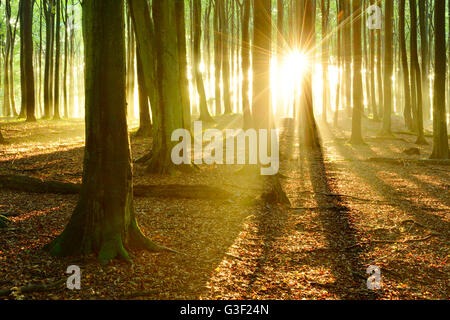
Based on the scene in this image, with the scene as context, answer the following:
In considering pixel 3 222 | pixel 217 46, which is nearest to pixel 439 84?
pixel 3 222

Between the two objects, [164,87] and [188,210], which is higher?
[164,87]

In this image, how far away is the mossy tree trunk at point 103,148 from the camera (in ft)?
15.0

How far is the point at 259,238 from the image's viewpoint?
6121 millimetres

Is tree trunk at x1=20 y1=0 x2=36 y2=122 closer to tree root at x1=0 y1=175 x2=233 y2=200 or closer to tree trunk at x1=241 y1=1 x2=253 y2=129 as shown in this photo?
tree trunk at x1=241 y1=1 x2=253 y2=129

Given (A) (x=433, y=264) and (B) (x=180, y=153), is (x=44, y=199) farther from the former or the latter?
(A) (x=433, y=264)

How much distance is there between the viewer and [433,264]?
511 cm

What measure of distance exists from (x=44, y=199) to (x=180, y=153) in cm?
389

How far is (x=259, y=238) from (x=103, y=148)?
288cm

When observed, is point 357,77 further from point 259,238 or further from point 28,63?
point 28,63

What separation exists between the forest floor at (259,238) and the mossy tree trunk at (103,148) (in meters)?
0.26

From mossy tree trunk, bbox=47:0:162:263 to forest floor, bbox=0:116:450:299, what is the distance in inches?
10.2

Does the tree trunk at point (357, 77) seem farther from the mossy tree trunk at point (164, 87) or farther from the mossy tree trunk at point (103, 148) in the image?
the mossy tree trunk at point (103, 148)

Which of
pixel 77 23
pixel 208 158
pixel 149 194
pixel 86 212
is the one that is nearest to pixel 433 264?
pixel 86 212

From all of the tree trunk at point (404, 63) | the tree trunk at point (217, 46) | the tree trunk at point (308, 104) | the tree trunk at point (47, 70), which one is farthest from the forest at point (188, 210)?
the tree trunk at point (217, 46)
